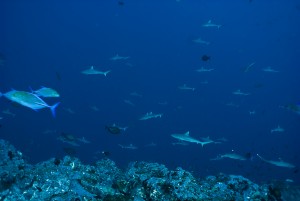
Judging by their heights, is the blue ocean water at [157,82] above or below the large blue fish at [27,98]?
below

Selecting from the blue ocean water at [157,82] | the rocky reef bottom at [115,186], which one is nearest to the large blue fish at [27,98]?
the rocky reef bottom at [115,186]

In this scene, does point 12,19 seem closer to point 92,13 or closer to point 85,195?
point 92,13

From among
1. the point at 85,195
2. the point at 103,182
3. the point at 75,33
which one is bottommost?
the point at 75,33

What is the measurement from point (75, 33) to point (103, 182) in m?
118

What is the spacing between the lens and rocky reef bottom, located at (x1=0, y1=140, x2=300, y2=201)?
4.55 m

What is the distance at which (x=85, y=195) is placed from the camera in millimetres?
4500

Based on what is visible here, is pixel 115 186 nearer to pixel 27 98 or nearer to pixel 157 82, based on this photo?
A: pixel 27 98

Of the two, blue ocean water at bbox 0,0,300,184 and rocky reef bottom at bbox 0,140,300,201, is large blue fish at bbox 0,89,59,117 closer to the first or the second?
rocky reef bottom at bbox 0,140,300,201

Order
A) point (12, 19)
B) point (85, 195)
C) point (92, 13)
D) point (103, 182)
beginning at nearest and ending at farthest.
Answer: point (85, 195) → point (103, 182) → point (12, 19) → point (92, 13)

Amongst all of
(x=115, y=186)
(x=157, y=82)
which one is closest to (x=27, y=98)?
(x=115, y=186)

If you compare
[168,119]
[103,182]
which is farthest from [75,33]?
[103,182]

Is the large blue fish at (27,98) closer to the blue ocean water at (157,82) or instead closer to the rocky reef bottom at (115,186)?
the rocky reef bottom at (115,186)

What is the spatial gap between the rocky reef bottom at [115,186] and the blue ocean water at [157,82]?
7.51 meters

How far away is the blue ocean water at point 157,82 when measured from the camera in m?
40.1
